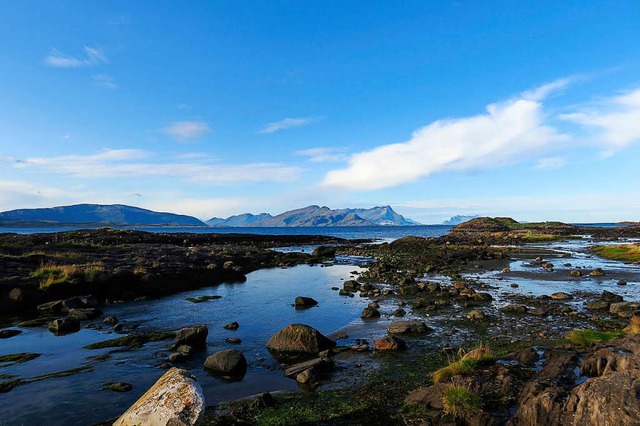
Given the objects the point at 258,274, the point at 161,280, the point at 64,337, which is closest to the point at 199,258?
the point at 258,274

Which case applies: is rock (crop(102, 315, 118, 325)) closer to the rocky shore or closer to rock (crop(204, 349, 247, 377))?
the rocky shore

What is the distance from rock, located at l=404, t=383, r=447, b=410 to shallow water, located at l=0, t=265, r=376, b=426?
4935mm

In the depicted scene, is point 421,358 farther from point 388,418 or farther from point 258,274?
point 258,274

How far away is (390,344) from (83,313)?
2168 centimetres

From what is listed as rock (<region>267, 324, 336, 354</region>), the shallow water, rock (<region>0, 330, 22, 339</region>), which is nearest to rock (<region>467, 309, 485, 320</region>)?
the shallow water

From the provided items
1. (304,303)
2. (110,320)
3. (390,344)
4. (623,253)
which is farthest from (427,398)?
(623,253)

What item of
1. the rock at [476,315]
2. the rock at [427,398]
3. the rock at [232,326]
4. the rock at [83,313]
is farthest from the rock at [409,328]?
the rock at [83,313]

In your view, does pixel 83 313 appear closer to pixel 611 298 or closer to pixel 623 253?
pixel 611 298

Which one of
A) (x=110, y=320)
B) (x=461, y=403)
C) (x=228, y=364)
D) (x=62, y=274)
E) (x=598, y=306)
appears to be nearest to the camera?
(x=461, y=403)

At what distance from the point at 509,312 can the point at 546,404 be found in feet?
58.9

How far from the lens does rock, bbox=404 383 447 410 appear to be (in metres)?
11.3

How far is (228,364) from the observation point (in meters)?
15.7

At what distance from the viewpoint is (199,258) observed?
52.6m

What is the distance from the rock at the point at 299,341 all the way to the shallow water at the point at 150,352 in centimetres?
94
